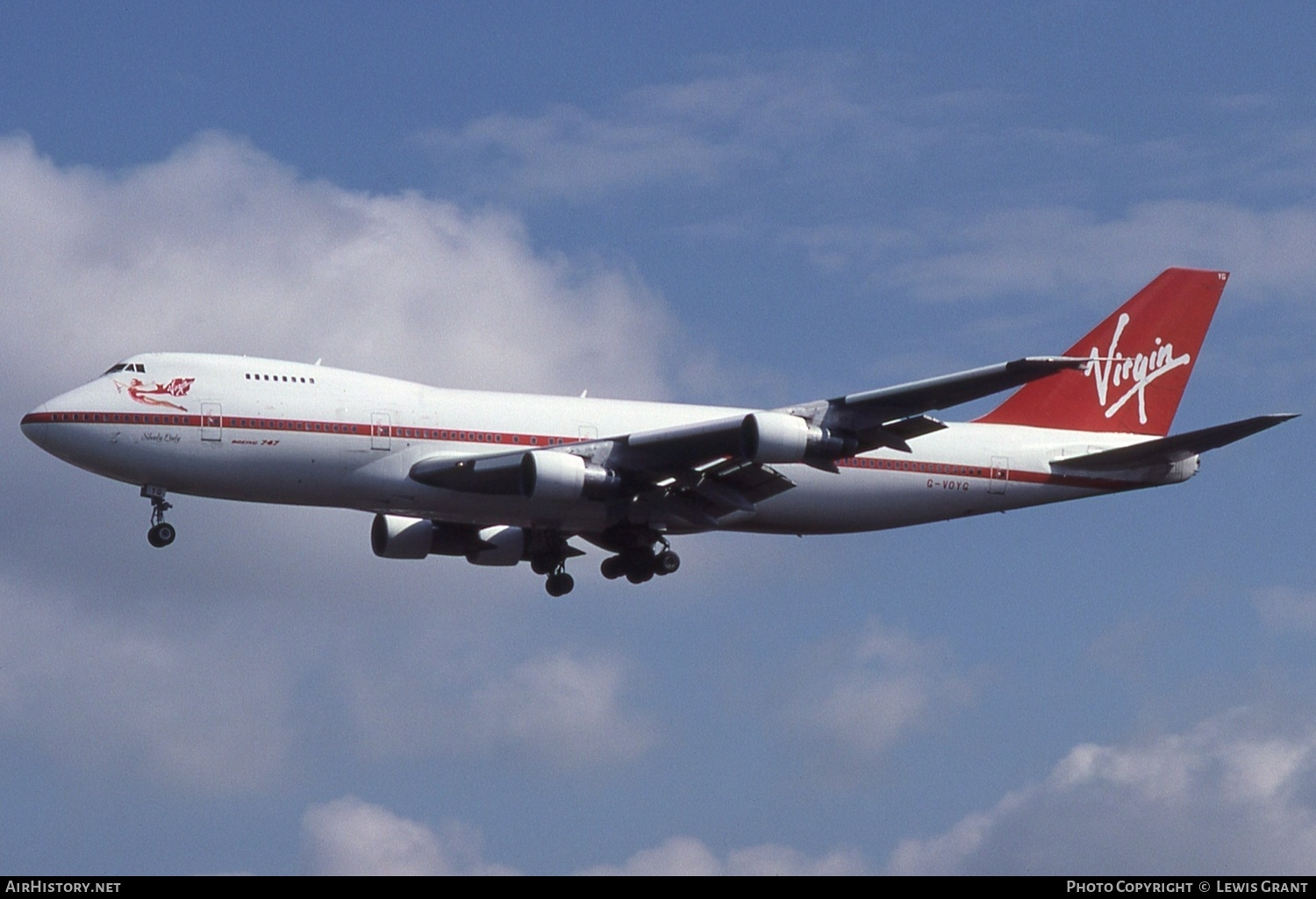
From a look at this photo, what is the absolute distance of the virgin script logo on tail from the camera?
55.7 meters

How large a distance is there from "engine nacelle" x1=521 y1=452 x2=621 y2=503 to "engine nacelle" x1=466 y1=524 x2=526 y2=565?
23.5 feet

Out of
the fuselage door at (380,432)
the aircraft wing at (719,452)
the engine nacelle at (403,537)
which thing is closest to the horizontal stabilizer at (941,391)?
the aircraft wing at (719,452)

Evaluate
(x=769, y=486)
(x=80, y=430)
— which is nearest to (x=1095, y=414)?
(x=769, y=486)

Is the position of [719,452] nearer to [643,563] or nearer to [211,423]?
[643,563]

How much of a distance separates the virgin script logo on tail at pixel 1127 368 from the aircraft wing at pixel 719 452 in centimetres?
1117

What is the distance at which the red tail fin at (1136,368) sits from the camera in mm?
55000

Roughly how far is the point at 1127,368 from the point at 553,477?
1992 centimetres

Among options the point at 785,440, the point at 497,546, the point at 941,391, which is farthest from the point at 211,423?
the point at 941,391

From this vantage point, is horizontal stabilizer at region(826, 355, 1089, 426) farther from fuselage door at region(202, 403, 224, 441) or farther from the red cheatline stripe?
fuselage door at region(202, 403, 224, 441)

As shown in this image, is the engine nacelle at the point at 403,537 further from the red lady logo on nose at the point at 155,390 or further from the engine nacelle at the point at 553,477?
the red lady logo on nose at the point at 155,390

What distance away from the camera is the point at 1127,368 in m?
56.2

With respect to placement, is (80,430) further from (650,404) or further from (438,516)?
(650,404)

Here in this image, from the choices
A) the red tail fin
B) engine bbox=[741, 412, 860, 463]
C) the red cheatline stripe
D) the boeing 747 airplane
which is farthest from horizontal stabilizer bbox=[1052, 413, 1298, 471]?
engine bbox=[741, 412, 860, 463]

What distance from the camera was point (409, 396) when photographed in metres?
47.6
